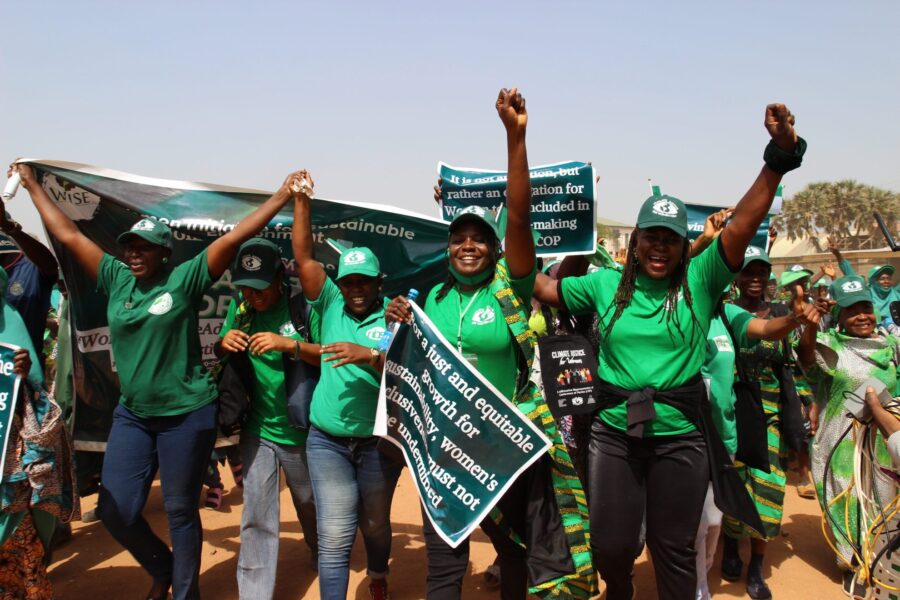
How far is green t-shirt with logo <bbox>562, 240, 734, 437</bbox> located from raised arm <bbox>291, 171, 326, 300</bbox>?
5.29 ft

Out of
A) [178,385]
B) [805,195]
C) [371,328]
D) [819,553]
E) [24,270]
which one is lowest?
[819,553]

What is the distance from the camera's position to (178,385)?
370cm

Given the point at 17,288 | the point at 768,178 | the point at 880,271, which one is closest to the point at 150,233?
the point at 17,288

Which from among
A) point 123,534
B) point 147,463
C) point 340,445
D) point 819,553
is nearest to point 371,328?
point 340,445

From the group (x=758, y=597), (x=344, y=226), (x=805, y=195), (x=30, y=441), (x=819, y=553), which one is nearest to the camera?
(x=30, y=441)

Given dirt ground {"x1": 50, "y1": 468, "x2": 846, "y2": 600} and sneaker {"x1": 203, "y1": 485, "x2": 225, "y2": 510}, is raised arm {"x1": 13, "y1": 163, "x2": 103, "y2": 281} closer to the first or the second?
dirt ground {"x1": 50, "y1": 468, "x2": 846, "y2": 600}

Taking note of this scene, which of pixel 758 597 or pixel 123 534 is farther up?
pixel 123 534

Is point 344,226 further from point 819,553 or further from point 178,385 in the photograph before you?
point 819,553

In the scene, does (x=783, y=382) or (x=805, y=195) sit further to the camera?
(x=805, y=195)

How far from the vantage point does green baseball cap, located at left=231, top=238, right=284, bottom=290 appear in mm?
3807

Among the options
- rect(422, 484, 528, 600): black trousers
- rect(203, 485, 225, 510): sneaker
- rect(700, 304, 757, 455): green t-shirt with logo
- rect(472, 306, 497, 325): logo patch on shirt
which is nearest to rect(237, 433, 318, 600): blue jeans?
rect(422, 484, 528, 600): black trousers

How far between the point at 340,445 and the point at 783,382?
293 cm

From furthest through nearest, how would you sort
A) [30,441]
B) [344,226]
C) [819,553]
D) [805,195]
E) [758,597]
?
[805,195]
[819,553]
[344,226]
[758,597]
[30,441]

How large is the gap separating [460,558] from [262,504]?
4.34 feet
